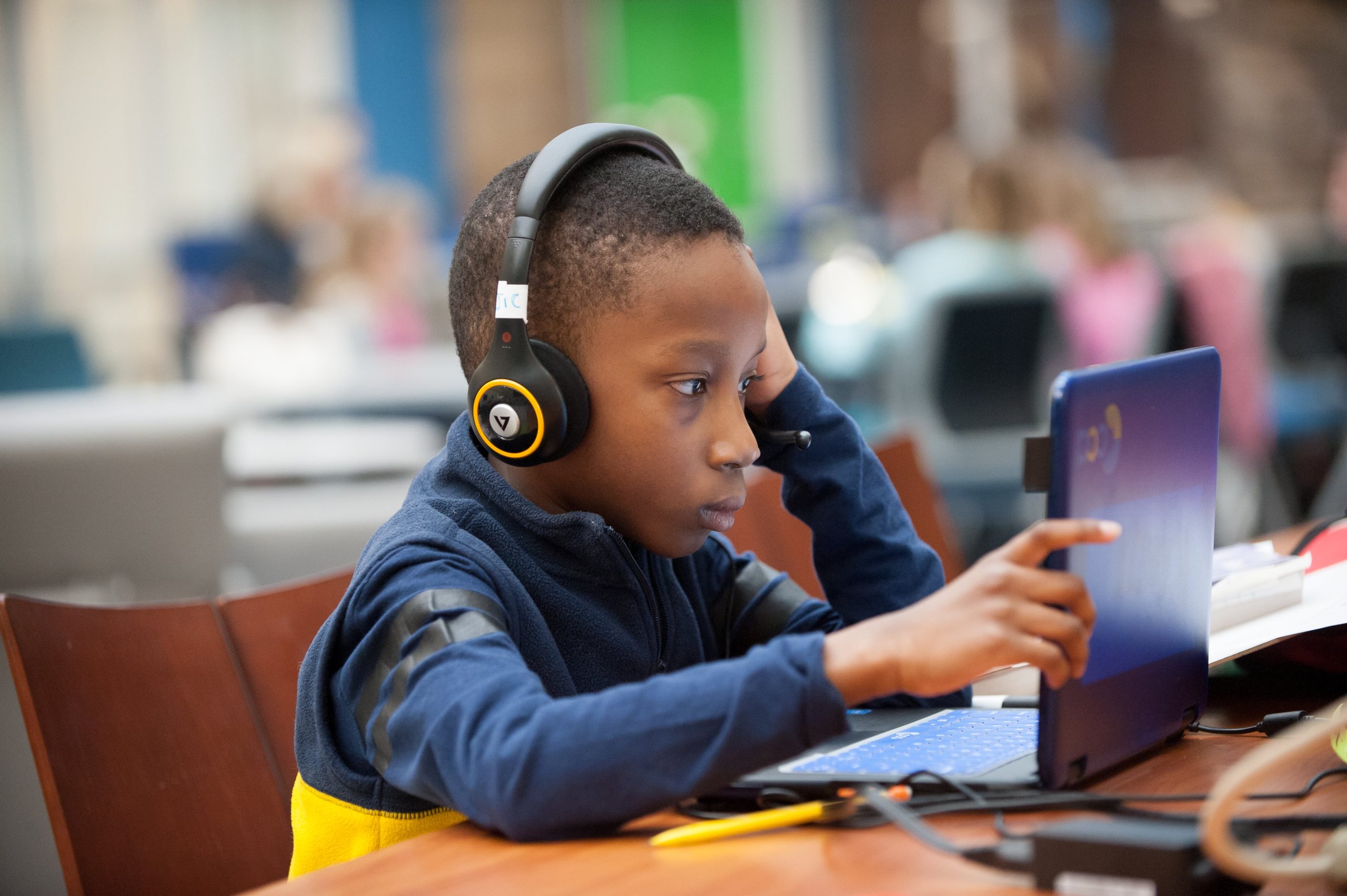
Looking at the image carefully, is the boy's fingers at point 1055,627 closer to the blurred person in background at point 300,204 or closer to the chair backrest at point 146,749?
the chair backrest at point 146,749

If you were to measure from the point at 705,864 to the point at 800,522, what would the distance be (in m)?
0.73

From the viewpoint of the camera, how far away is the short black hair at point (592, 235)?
2.80 ft

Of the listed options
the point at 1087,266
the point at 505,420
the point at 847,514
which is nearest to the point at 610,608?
the point at 505,420

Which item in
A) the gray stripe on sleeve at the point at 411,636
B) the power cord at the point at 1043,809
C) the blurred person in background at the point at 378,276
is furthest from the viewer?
the blurred person in background at the point at 378,276

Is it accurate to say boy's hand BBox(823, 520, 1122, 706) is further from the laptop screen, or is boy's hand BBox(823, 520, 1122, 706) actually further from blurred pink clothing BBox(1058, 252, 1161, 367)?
blurred pink clothing BBox(1058, 252, 1161, 367)

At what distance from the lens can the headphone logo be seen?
2.75 ft

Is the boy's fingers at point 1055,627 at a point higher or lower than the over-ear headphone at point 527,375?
lower

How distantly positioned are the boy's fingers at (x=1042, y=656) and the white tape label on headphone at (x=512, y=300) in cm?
36

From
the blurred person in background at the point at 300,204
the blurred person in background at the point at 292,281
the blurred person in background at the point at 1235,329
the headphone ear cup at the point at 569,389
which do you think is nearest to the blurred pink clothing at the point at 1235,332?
the blurred person in background at the point at 1235,329

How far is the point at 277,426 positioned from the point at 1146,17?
6.31 metres

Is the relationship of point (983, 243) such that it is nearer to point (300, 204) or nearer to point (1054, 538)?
point (300, 204)

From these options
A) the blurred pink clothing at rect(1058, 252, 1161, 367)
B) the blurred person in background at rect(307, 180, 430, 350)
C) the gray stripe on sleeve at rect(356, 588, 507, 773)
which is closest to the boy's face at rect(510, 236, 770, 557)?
the gray stripe on sleeve at rect(356, 588, 507, 773)

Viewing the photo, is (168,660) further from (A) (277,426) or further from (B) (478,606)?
→ (A) (277,426)

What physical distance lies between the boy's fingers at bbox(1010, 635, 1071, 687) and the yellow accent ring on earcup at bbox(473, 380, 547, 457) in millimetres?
315
